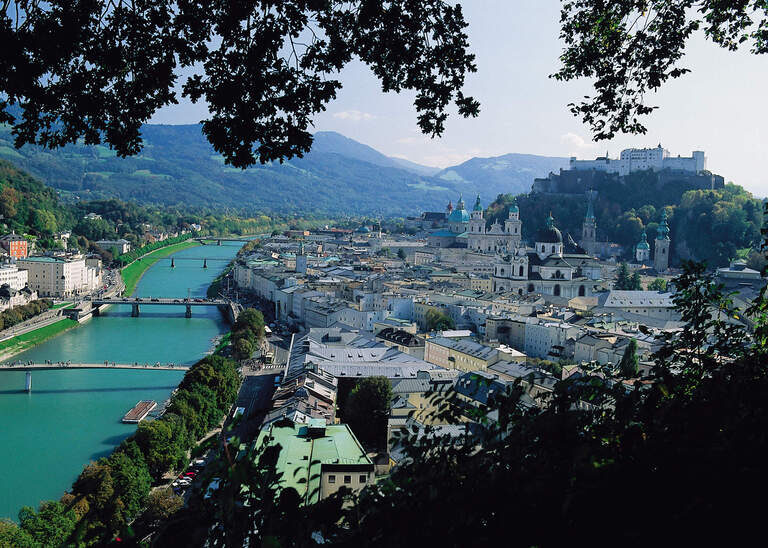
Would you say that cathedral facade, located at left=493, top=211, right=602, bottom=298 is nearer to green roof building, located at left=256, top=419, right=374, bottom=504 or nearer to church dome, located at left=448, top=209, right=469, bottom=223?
green roof building, located at left=256, top=419, right=374, bottom=504

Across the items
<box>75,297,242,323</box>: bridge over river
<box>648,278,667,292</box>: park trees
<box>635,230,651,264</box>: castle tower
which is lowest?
<box>75,297,242,323</box>: bridge over river

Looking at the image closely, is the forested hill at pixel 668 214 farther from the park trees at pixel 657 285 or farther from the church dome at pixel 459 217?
the park trees at pixel 657 285

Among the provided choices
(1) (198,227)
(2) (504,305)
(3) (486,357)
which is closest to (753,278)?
(2) (504,305)

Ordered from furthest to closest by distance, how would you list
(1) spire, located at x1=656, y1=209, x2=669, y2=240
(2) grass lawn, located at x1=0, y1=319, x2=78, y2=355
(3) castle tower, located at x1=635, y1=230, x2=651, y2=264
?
(3) castle tower, located at x1=635, y1=230, x2=651, y2=264
(1) spire, located at x1=656, y1=209, x2=669, y2=240
(2) grass lawn, located at x1=0, y1=319, x2=78, y2=355

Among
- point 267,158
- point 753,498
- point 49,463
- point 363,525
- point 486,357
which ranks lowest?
point 49,463

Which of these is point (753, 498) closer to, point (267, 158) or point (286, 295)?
point (267, 158)

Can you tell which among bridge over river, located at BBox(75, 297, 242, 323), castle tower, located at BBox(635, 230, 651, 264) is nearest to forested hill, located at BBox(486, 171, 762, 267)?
castle tower, located at BBox(635, 230, 651, 264)

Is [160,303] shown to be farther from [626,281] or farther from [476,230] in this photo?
[476,230]
